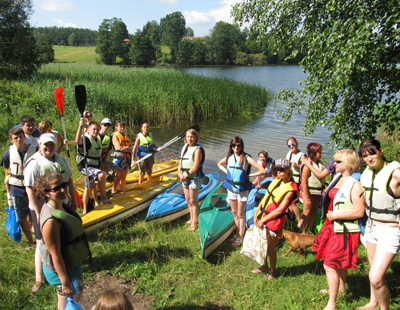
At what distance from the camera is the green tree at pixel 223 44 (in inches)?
2697

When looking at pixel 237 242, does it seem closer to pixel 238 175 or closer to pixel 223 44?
pixel 238 175

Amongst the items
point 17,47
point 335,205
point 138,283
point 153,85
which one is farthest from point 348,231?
point 17,47

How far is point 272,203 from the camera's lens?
321 cm

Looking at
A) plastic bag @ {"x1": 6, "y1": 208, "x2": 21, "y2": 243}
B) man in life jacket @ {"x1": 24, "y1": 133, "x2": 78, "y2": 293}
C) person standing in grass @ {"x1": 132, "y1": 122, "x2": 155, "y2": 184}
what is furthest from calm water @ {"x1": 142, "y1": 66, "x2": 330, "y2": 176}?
man in life jacket @ {"x1": 24, "y1": 133, "x2": 78, "y2": 293}

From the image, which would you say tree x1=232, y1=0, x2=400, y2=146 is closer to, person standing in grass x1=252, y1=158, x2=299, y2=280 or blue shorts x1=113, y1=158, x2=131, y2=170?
person standing in grass x1=252, y1=158, x2=299, y2=280

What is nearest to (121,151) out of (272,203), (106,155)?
(106,155)

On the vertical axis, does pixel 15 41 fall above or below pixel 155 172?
above

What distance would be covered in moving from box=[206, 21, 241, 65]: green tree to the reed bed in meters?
52.3

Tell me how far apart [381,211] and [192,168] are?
8.82 ft

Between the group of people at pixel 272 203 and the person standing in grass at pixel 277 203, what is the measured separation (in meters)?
0.01

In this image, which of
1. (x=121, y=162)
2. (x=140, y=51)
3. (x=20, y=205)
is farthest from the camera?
(x=140, y=51)

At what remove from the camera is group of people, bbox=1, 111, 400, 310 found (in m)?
2.26

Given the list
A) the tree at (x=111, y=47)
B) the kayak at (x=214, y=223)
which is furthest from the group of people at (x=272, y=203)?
the tree at (x=111, y=47)

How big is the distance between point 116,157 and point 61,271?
12.5 feet
